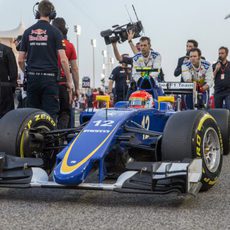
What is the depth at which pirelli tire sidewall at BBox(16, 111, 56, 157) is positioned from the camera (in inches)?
187

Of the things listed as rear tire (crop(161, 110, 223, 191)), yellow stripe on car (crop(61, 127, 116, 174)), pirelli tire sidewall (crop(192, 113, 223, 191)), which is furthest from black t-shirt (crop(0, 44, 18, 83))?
pirelli tire sidewall (crop(192, 113, 223, 191))

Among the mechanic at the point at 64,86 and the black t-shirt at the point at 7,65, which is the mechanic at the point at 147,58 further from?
the black t-shirt at the point at 7,65

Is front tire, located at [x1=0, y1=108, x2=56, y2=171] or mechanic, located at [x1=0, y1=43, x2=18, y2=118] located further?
mechanic, located at [x1=0, y1=43, x2=18, y2=118]

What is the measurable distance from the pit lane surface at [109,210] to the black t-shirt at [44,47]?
1.74 meters

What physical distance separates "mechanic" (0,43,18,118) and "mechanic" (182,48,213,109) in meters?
2.90

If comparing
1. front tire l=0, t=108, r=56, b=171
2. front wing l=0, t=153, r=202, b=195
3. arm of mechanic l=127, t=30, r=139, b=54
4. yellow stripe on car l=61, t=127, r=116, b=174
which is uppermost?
arm of mechanic l=127, t=30, r=139, b=54

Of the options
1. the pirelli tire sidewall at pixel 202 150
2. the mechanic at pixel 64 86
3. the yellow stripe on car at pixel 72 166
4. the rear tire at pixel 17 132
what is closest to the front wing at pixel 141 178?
the yellow stripe on car at pixel 72 166

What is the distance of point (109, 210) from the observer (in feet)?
12.7

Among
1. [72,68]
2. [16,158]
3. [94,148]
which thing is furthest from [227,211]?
[72,68]

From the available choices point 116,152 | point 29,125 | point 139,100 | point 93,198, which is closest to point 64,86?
point 139,100

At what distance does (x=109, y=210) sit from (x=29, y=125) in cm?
136

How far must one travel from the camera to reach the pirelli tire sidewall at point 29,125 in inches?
187

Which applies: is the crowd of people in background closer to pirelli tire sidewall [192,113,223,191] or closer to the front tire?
the front tire

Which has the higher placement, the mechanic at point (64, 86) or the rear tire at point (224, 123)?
the mechanic at point (64, 86)
